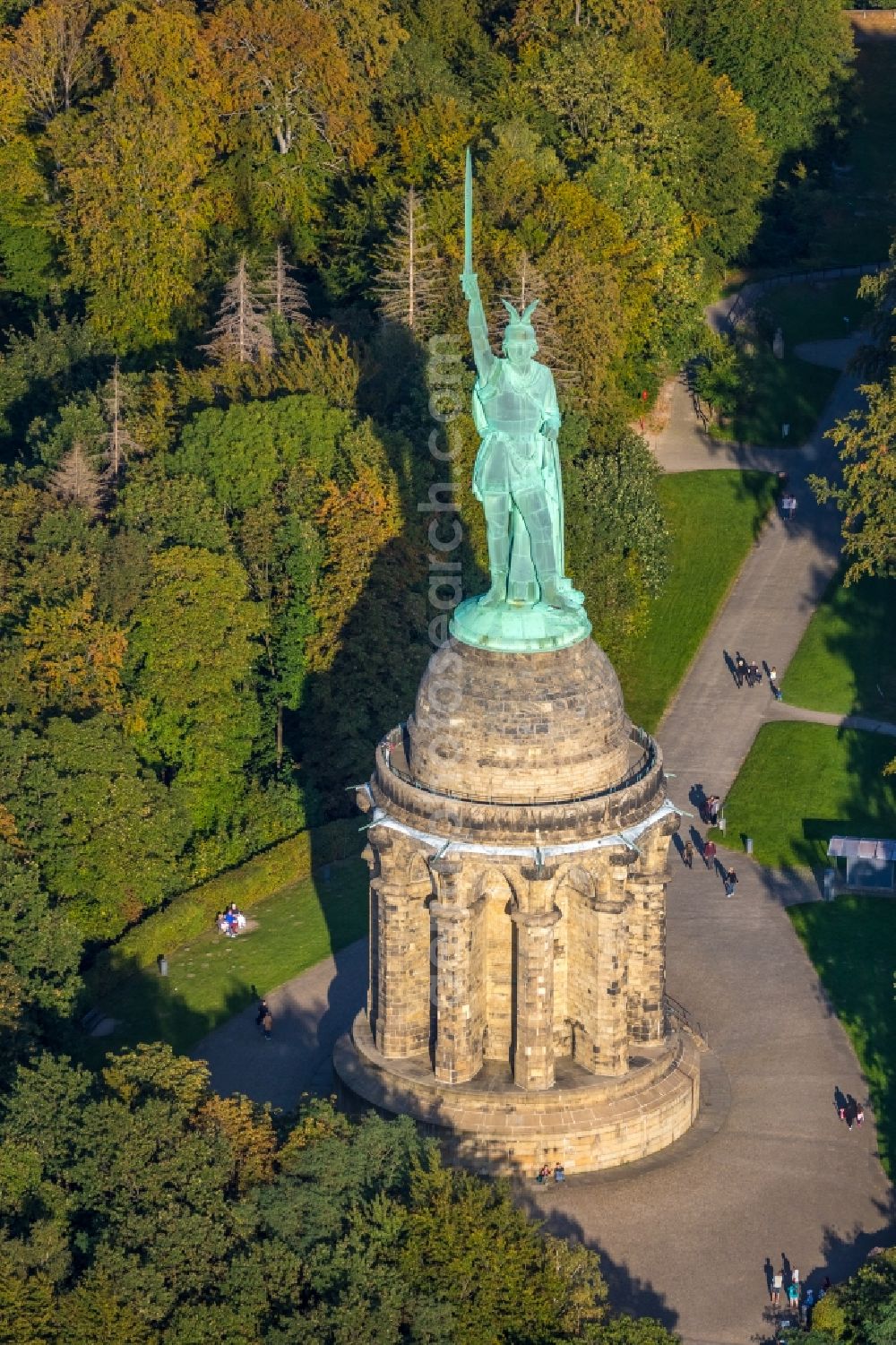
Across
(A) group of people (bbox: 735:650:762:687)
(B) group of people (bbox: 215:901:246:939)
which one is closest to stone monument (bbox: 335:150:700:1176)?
(B) group of people (bbox: 215:901:246:939)

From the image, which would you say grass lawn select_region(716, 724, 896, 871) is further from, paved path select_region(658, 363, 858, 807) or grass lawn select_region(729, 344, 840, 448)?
grass lawn select_region(729, 344, 840, 448)

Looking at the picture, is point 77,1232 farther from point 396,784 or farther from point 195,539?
point 195,539

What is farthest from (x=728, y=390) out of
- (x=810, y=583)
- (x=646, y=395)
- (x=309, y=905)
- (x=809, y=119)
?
(x=309, y=905)

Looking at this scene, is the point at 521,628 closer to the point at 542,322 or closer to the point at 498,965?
the point at 498,965

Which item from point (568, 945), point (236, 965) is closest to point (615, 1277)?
point (568, 945)

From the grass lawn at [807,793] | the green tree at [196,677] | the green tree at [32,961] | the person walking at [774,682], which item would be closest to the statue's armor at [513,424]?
the green tree at [32,961]

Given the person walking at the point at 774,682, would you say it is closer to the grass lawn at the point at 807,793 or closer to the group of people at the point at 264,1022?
the grass lawn at the point at 807,793
